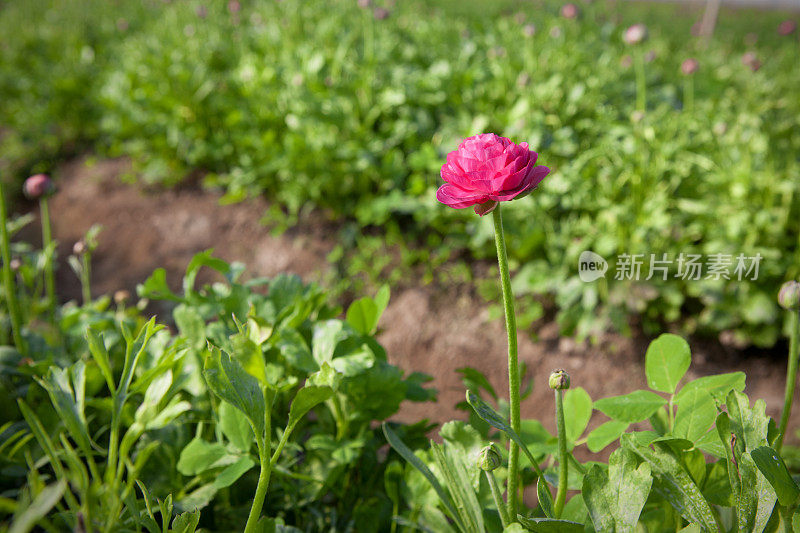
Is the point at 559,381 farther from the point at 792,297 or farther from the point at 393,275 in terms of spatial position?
the point at 393,275

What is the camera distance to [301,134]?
2891 mm

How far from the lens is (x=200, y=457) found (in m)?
0.86

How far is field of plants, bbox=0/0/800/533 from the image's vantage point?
708mm

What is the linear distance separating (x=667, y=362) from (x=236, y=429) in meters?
0.62

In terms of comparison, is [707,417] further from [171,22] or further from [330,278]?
[171,22]

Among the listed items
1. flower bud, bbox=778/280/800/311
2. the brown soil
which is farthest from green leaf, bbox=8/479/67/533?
the brown soil

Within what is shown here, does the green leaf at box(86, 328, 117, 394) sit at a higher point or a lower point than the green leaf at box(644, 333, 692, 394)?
higher

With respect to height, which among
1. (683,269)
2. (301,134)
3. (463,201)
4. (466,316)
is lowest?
(466,316)

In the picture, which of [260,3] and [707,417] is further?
[260,3]

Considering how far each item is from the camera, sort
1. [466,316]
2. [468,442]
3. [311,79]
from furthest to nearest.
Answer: [311,79] → [466,316] → [468,442]

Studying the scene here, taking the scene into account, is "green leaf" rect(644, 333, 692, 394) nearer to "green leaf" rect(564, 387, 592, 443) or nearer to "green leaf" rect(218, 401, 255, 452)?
"green leaf" rect(564, 387, 592, 443)

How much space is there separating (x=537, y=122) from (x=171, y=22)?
3561 mm

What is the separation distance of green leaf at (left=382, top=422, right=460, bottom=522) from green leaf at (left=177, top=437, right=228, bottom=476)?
0.88 feet

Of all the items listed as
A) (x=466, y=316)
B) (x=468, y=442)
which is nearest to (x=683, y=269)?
(x=466, y=316)
